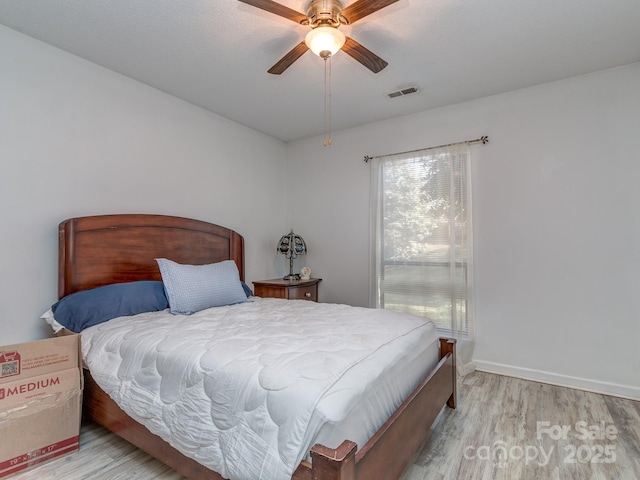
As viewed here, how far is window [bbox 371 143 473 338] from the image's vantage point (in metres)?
3.16

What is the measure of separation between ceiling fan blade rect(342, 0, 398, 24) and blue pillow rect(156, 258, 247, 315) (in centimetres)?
197

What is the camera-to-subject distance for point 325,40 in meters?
1.82

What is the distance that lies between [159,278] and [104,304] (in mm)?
652

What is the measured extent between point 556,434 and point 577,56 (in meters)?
2.61

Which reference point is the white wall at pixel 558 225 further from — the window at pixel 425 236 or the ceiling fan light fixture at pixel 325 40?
the ceiling fan light fixture at pixel 325 40

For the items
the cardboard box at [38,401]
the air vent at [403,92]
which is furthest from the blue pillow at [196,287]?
the air vent at [403,92]

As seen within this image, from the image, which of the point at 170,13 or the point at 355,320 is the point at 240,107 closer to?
the point at 170,13

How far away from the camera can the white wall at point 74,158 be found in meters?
2.14

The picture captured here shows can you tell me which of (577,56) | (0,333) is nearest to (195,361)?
(0,333)

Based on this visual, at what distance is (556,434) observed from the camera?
1.99 m

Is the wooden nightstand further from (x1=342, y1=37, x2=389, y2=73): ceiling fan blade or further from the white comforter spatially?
(x1=342, y1=37, x2=389, y2=73): ceiling fan blade

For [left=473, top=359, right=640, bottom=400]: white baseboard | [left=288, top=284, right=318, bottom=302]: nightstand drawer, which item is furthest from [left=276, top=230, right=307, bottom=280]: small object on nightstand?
[left=473, top=359, right=640, bottom=400]: white baseboard

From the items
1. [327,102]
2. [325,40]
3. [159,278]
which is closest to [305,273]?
[159,278]

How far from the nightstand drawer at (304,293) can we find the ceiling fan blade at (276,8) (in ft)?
7.84
